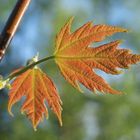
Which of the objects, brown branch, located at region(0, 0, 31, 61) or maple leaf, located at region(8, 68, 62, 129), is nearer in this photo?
brown branch, located at region(0, 0, 31, 61)

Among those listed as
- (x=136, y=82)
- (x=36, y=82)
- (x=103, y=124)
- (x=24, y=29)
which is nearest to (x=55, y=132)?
(x=103, y=124)

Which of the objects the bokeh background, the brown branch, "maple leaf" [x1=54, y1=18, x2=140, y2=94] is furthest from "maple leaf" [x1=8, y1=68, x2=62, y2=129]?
the bokeh background

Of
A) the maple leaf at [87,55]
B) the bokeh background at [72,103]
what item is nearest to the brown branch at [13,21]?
the maple leaf at [87,55]

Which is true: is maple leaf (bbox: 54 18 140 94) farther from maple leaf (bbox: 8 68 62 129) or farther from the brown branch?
the brown branch

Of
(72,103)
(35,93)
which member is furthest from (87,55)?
(72,103)

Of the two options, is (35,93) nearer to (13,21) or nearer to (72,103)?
(13,21)
